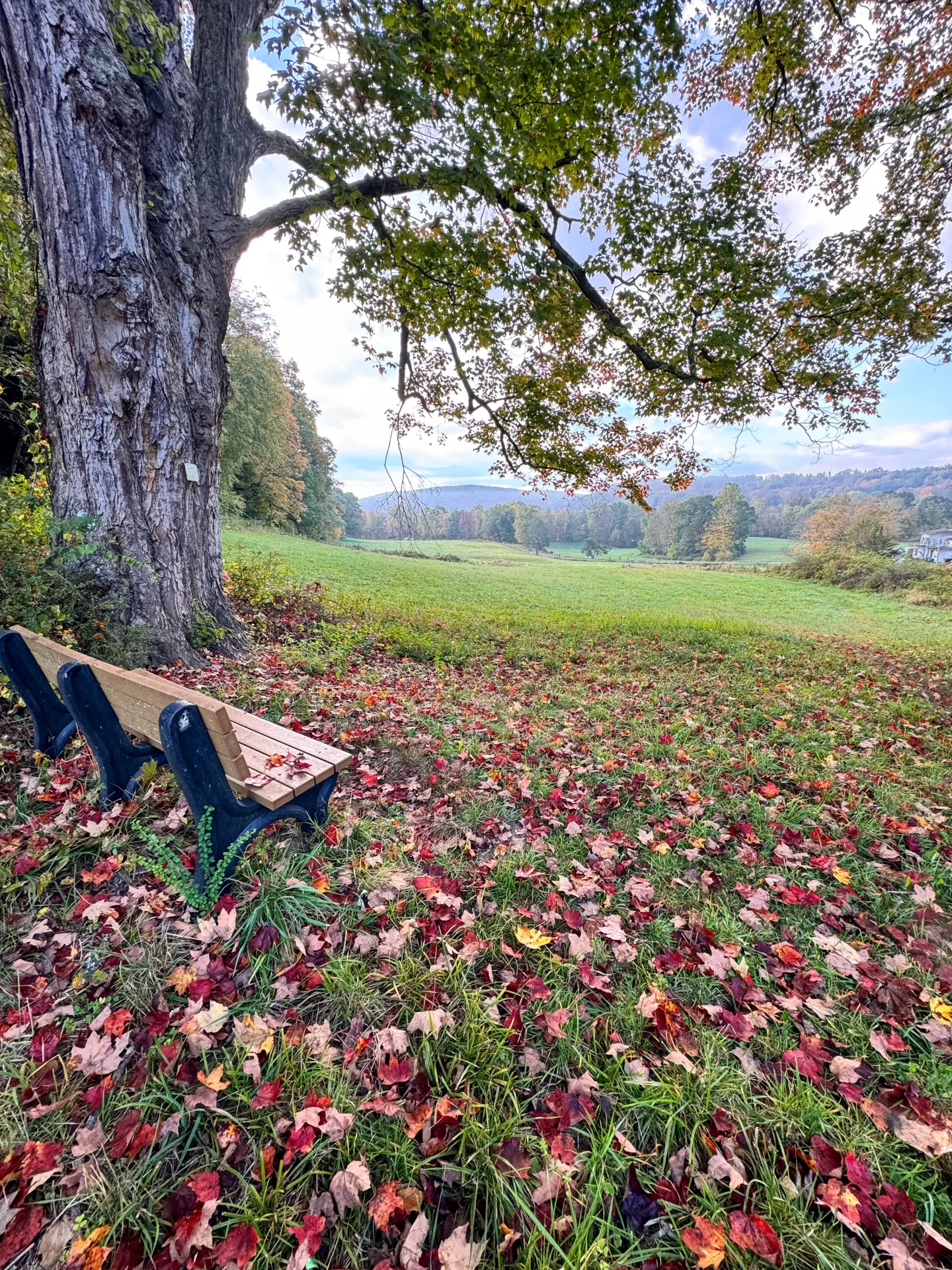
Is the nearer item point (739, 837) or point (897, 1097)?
point (897, 1097)

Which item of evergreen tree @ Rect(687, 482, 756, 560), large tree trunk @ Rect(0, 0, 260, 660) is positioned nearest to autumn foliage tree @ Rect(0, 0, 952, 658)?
large tree trunk @ Rect(0, 0, 260, 660)

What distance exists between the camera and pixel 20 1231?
4.12 feet

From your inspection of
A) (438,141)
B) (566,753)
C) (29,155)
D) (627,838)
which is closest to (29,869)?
(627,838)

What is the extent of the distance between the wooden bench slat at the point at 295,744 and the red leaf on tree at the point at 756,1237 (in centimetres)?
216

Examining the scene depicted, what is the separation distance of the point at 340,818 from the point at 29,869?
1483 millimetres

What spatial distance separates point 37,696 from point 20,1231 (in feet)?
8.93

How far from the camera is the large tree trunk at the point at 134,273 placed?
3.84m

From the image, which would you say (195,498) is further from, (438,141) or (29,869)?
(438,141)

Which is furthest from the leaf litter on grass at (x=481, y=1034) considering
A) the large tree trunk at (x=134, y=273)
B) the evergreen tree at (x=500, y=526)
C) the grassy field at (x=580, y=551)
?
the evergreen tree at (x=500, y=526)

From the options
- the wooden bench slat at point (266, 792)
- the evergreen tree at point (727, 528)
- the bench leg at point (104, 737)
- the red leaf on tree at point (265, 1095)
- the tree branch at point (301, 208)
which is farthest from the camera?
the evergreen tree at point (727, 528)

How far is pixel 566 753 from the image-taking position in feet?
14.7

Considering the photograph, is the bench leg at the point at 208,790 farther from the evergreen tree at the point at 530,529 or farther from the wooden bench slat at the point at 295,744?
the evergreen tree at the point at 530,529

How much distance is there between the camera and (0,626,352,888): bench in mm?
2020

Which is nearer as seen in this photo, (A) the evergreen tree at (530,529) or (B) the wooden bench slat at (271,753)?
(B) the wooden bench slat at (271,753)
